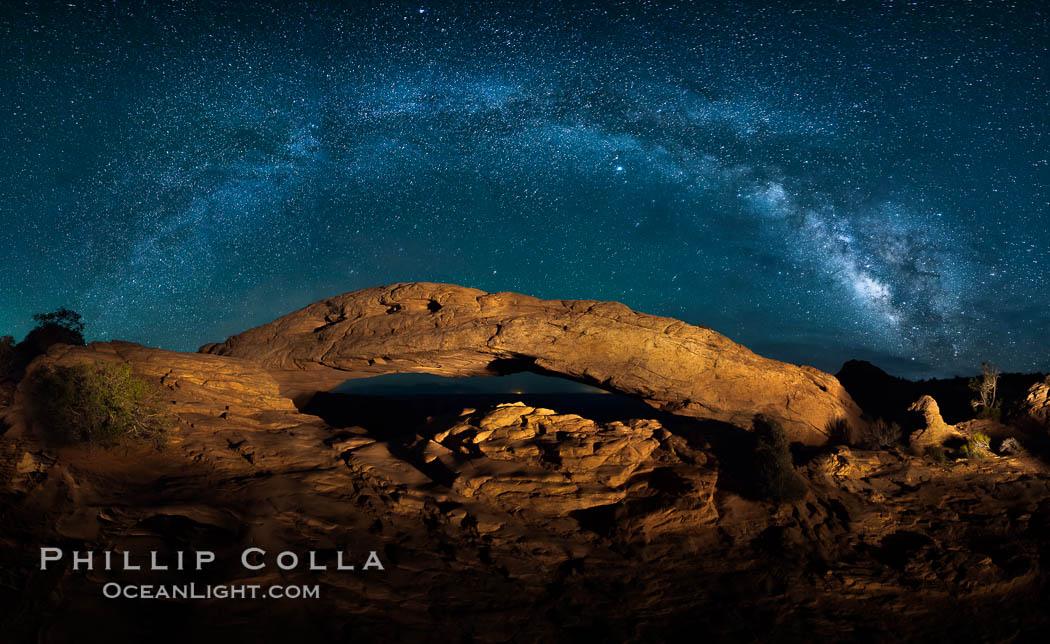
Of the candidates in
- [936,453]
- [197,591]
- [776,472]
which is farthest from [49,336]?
[936,453]

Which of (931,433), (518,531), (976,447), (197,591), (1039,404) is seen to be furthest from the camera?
(931,433)

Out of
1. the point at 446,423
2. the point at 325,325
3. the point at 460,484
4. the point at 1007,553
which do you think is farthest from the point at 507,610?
the point at 325,325

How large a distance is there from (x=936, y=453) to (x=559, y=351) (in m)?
16.4

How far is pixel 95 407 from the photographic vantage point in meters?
14.8

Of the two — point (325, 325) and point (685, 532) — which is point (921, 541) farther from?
point (325, 325)

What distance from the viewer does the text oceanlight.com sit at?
851 centimetres

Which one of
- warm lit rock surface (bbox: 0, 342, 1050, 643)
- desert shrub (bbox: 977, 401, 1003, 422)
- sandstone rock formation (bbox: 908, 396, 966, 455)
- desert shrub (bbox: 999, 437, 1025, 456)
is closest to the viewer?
warm lit rock surface (bbox: 0, 342, 1050, 643)

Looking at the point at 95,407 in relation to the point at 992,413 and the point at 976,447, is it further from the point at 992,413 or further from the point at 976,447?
the point at 992,413

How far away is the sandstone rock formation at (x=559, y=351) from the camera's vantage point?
70.4 feet

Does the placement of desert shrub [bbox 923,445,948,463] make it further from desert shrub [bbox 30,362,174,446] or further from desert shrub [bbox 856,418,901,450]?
desert shrub [bbox 30,362,174,446]

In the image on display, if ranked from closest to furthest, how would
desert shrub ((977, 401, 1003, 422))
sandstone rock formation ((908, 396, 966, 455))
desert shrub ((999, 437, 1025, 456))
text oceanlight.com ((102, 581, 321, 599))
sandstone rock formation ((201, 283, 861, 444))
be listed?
1. text oceanlight.com ((102, 581, 321, 599))
2. desert shrub ((999, 437, 1025, 456))
3. sandstone rock formation ((908, 396, 966, 455))
4. desert shrub ((977, 401, 1003, 422))
5. sandstone rock formation ((201, 283, 861, 444))

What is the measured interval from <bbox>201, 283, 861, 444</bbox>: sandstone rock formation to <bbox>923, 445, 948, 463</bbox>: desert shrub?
367 cm

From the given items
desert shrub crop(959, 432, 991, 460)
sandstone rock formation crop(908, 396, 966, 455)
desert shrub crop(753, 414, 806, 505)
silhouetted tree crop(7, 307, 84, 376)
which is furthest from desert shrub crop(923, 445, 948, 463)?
silhouetted tree crop(7, 307, 84, 376)

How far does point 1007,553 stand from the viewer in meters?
13.5
